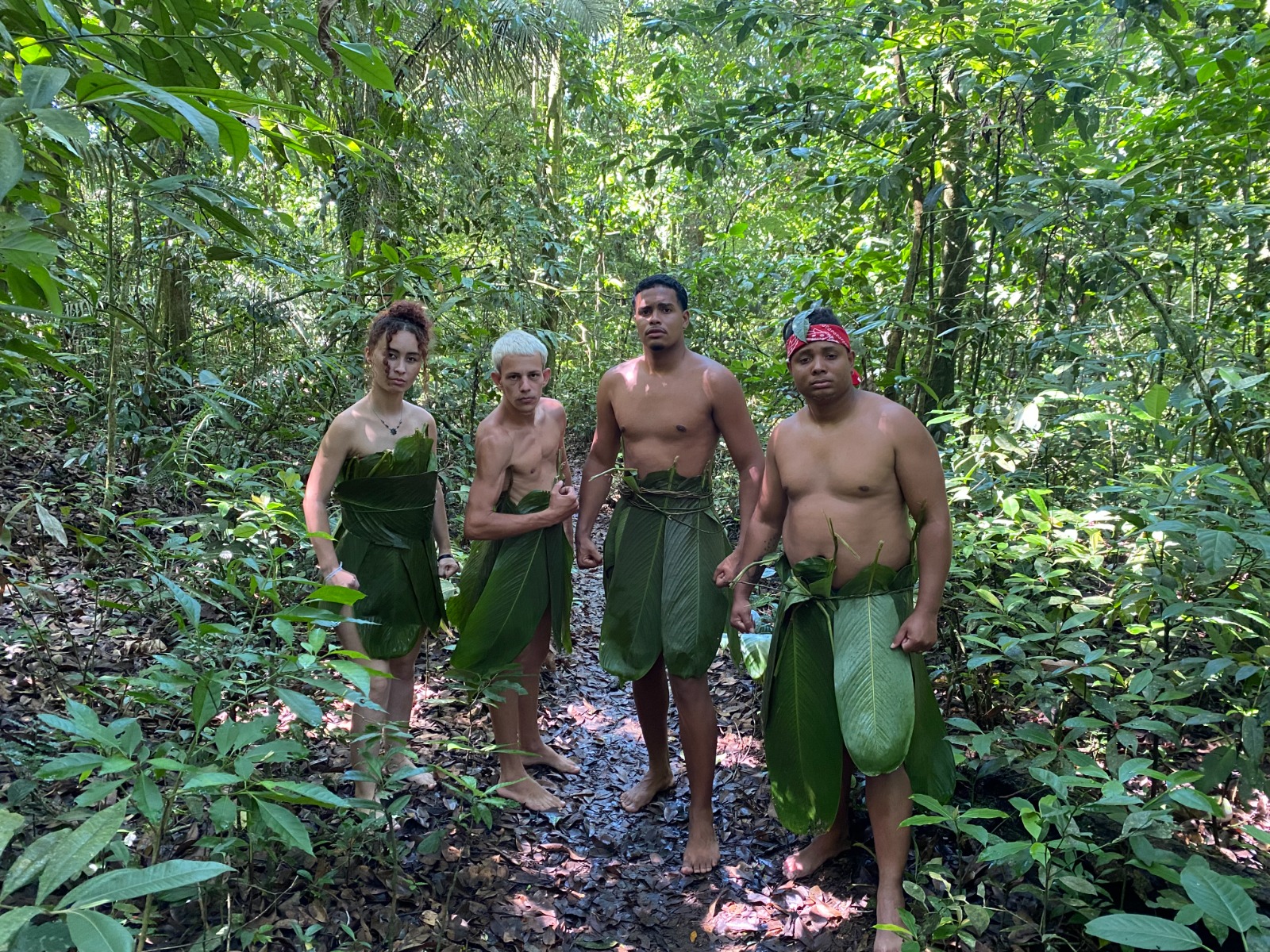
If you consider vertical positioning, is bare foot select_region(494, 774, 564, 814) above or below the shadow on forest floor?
above

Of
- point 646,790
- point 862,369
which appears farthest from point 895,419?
point 862,369

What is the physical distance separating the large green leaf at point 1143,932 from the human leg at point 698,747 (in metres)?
1.71

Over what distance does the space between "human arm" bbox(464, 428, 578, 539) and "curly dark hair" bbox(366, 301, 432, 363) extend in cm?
43

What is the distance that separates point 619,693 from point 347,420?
7.92 ft

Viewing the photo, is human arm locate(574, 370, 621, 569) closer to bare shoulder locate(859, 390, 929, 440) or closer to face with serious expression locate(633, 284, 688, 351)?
face with serious expression locate(633, 284, 688, 351)

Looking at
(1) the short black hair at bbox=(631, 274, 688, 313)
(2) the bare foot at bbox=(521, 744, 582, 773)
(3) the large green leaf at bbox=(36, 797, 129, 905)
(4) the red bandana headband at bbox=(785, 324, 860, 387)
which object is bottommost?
(2) the bare foot at bbox=(521, 744, 582, 773)

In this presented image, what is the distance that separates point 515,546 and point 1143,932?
2421 millimetres

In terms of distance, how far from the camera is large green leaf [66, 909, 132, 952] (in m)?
0.93

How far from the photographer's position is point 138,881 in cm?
105

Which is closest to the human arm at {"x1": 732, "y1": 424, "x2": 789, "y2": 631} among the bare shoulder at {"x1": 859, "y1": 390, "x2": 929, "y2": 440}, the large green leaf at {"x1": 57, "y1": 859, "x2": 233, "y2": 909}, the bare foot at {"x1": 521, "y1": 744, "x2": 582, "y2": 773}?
the bare shoulder at {"x1": 859, "y1": 390, "x2": 929, "y2": 440}

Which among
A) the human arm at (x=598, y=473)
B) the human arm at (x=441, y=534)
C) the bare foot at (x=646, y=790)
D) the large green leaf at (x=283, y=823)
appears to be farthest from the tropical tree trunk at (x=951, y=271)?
the large green leaf at (x=283, y=823)

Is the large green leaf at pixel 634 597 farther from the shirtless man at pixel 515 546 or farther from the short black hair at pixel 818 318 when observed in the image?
the short black hair at pixel 818 318

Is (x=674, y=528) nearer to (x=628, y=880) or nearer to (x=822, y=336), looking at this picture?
(x=822, y=336)

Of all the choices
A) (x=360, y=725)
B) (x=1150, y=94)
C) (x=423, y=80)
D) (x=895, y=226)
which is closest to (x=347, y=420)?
(x=360, y=725)
